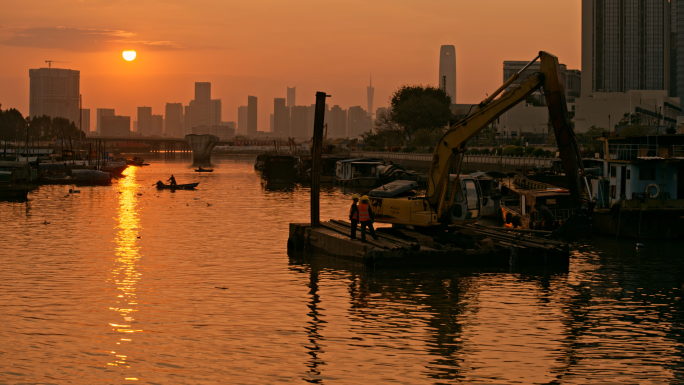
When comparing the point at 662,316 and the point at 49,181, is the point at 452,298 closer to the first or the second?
the point at 662,316

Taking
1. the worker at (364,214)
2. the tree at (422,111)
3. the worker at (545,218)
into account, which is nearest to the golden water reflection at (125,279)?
the worker at (364,214)

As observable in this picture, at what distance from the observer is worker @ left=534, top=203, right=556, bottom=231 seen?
1380 inches

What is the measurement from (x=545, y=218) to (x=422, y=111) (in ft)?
460

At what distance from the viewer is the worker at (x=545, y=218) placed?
115 ft

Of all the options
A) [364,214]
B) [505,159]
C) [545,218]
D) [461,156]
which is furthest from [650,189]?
[505,159]

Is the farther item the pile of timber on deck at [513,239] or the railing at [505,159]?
the railing at [505,159]

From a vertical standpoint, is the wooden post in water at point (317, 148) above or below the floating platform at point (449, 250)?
above

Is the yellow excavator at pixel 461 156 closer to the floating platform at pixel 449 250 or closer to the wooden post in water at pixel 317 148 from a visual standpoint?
the floating platform at pixel 449 250

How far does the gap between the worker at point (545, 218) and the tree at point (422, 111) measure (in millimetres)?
139204

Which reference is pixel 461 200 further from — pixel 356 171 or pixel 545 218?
pixel 356 171

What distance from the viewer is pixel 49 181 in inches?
3570

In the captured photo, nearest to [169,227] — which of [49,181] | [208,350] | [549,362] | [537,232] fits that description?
[537,232]

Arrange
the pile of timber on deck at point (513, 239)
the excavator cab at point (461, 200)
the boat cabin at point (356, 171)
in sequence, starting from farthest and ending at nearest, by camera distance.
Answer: the boat cabin at point (356, 171) → the excavator cab at point (461, 200) → the pile of timber on deck at point (513, 239)

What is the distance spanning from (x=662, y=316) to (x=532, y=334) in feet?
15.4
